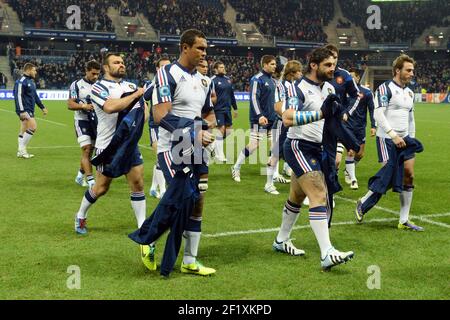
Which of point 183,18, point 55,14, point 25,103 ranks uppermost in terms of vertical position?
point 55,14

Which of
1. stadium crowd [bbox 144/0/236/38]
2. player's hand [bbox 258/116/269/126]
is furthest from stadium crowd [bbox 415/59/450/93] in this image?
player's hand [bbox 258/116/269/126]

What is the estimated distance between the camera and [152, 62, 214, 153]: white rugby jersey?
17.6 ft

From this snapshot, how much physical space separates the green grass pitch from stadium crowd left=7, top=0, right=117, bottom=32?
1687 inches

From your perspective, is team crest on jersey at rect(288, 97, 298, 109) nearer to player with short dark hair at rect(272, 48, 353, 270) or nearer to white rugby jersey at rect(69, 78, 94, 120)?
player with short dark hair at rect(272, 48, 353, 270)

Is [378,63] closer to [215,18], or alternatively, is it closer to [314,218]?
[215,18]

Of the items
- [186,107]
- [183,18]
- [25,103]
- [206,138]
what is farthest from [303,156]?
[183,18]

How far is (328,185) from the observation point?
612 centimetres

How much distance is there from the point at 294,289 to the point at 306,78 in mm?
2271

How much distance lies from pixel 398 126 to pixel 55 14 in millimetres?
48814

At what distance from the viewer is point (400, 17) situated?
66.6 metres

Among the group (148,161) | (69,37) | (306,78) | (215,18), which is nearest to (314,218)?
(306,78)

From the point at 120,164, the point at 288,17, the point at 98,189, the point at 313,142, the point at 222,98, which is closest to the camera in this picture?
the point at 313,142

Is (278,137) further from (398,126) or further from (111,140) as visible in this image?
(111,140)

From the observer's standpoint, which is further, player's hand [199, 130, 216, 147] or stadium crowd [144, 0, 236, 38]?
stadium crowd [144, 0, 236, 38]
